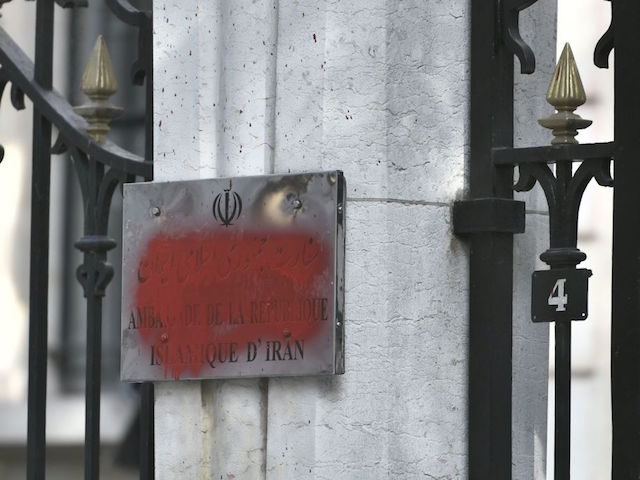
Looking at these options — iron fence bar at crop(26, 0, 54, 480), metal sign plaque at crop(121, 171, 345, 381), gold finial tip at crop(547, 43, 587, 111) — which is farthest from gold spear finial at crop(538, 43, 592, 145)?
iron fence bar at crop(26, 0, 54, 480)

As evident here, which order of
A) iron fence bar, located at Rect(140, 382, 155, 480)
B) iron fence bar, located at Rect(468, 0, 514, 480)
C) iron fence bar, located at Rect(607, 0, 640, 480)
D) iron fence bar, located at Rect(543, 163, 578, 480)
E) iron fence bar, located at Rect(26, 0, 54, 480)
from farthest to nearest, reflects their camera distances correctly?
iron fence bar, located at Rect(26, 0, 54, 480)
iron fence bar, located at Rect(140, 382, 155, 480)
iron fence bar, located at Rect(468, 0, 514, 480)
iron fence bar, located at Rect(543, 163, 578, 480)
iron fence bar, located at Rect(607, 0, 640, 480)

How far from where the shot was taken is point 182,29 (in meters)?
4.18

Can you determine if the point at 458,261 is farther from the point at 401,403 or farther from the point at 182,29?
the point at 182,29

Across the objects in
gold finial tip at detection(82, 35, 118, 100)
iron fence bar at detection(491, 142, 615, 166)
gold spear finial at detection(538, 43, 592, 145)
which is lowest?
iron fence bar at detection(491, 142, 615, 166)

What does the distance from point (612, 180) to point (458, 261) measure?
426 millimetres

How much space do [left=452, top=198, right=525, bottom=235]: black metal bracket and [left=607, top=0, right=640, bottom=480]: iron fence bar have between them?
0.30 metres

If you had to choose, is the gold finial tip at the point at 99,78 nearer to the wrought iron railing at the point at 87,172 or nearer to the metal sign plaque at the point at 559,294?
the wrought iron railing at the point at 87,172

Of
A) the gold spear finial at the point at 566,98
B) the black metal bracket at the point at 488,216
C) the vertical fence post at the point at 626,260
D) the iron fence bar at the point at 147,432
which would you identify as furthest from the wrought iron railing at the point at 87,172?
the vertical fence post at the point at 626,260

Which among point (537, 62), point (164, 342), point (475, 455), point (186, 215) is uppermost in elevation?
point (537, 62)

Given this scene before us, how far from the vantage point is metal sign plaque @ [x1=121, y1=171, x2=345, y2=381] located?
153 inches

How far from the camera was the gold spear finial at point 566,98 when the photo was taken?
388cm

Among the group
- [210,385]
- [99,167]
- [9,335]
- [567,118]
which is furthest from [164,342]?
[9,335]

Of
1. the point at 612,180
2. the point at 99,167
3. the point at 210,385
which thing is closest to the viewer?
the point at 612,180

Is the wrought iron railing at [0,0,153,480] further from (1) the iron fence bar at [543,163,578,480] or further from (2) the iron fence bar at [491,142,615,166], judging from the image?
(1) the iron fence bar at [543,163,578,480]
